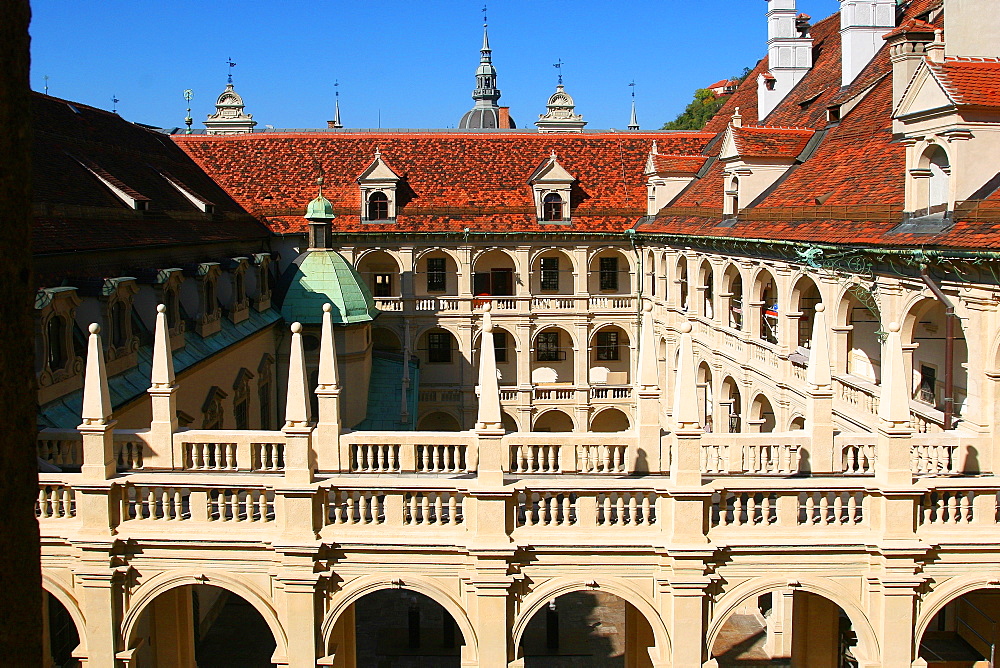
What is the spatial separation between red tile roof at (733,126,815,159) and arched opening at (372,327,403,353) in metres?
21.2

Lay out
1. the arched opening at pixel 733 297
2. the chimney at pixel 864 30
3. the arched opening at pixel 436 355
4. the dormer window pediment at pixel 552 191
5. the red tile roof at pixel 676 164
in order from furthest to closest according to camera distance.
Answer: the arched opening at pixel 436 355 → the dormer window pediment at pixel 552 191 → the red tile roof at pixel 676 164 → the chimney at pixel 864 30 → the arched opening at pixel 733 297

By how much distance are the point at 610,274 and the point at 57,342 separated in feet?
109

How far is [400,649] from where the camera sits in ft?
80.4

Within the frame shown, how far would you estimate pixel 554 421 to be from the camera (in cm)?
4828

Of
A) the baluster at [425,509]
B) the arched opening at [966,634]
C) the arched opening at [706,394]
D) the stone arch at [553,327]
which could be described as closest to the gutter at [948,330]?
the arched opening at [966,634]

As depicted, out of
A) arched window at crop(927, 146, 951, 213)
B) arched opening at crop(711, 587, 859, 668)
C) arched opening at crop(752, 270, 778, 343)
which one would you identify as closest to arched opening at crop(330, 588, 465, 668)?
arched opening at crop(711, 587, 859, 668)

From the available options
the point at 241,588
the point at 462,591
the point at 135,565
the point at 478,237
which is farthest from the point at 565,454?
the point at 478,237

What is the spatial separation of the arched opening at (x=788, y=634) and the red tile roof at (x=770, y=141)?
47.7 ft

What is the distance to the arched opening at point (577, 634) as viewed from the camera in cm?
2377

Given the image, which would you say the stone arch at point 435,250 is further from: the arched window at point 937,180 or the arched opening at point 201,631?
the arched window at point 937,180

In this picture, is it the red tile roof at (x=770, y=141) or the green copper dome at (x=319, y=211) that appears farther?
the green copper dome at (x=319, y=211)

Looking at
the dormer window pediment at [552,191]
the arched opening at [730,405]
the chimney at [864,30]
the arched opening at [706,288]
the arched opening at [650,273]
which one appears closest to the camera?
the arched opening at [730,405]

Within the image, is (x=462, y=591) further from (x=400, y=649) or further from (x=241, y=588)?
(x=400, y=649)

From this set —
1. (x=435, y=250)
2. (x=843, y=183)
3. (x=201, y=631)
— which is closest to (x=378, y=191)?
(x=435, y=250)
